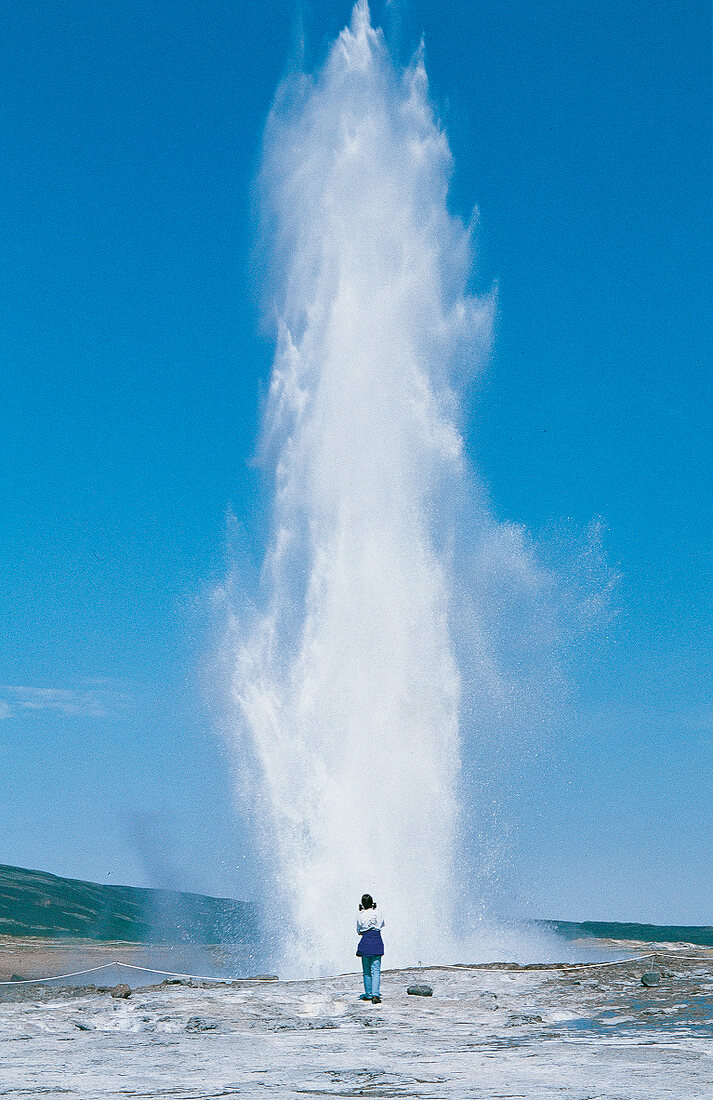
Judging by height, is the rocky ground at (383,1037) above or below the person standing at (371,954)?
below

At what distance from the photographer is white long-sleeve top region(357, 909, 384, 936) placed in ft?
51.9

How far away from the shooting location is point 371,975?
51.2 ft

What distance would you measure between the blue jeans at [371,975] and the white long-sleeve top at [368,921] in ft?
1.31

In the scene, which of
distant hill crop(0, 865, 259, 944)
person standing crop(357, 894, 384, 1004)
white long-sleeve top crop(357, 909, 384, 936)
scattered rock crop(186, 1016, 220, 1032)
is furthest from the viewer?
distant hill crop(0, 865, 259, 944)

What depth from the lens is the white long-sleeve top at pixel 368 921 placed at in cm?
1583

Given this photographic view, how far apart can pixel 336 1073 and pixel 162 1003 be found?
5.89m

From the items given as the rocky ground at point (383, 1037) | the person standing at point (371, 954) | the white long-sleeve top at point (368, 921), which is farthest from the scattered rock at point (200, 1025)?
the white long-sleeve top at point (368, 921)

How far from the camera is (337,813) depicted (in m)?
25.0

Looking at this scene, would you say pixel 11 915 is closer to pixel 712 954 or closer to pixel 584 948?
pixel 584 948

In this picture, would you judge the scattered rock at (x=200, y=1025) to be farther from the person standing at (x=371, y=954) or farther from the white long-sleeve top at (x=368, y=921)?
the white long-sleeve top at (x=368, y=921)

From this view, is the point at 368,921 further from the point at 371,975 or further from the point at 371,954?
the point at 371,975

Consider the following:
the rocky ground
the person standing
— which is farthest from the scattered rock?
the person standing

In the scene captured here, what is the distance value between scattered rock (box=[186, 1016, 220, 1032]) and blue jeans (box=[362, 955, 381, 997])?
2.44 m

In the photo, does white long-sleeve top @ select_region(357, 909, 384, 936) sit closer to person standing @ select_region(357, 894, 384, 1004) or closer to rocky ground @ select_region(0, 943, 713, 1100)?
person standing @ select_region(357, 894, 384, 1004)
